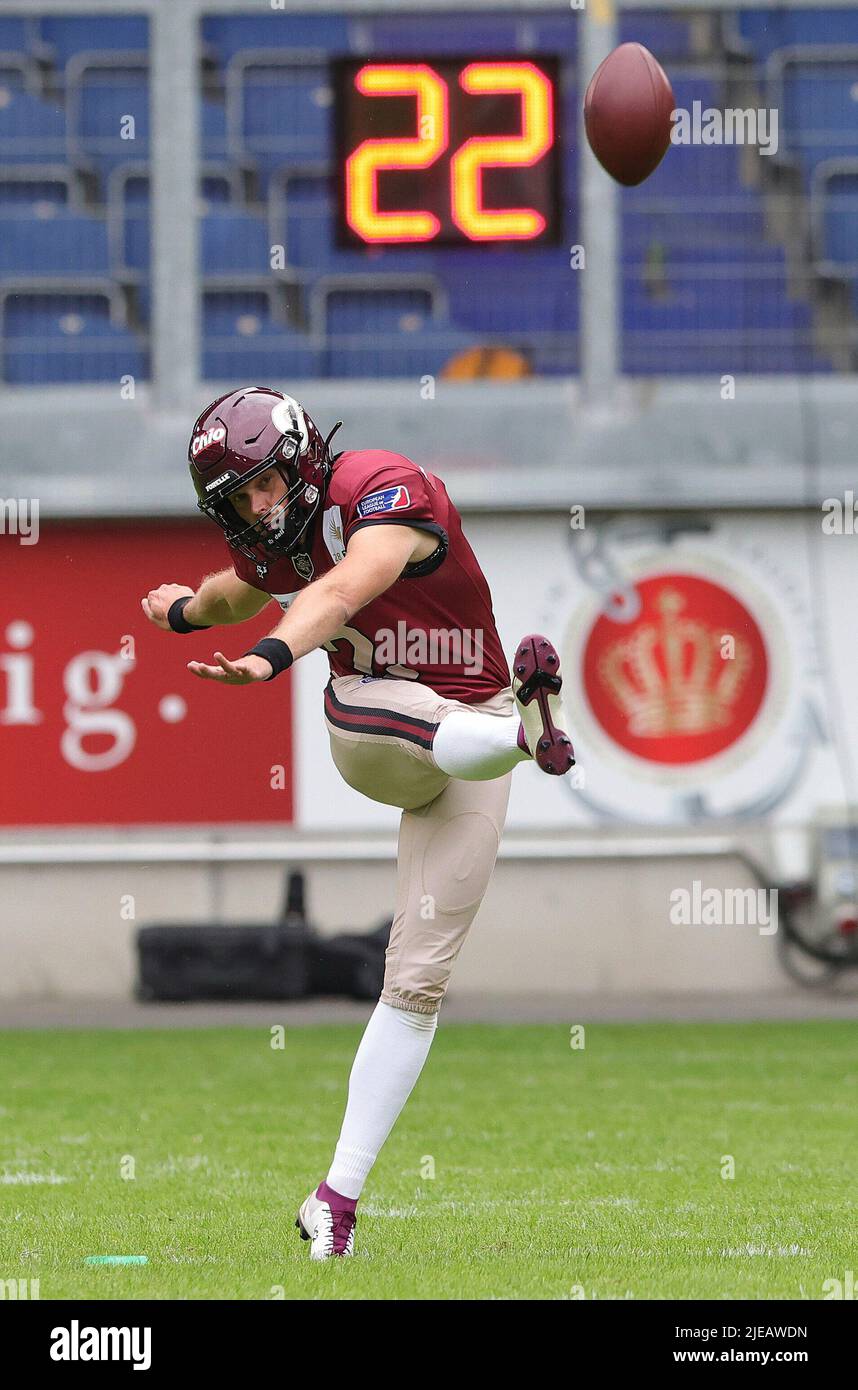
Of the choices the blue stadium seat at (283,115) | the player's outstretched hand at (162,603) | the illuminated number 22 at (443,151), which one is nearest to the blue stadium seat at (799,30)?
the blue stadium seat at (283,115)

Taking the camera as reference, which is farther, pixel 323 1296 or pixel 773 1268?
pixel 773 1268

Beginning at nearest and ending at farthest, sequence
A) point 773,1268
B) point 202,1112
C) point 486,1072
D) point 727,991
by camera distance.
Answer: point 773,1268
point 202,1112
point 486,1072
point 727,991

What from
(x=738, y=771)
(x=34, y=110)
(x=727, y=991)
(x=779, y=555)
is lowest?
(x=727, y=991)

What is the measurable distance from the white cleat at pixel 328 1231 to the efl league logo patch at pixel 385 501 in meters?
1.50

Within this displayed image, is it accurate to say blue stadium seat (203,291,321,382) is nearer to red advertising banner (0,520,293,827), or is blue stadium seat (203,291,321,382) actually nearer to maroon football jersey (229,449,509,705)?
red advertising banner (0,520,293,827)

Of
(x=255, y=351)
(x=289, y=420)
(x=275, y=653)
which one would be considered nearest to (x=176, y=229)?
(x=255, y=351)

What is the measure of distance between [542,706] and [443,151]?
7.35m

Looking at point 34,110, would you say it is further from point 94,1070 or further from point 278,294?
point 94,1070

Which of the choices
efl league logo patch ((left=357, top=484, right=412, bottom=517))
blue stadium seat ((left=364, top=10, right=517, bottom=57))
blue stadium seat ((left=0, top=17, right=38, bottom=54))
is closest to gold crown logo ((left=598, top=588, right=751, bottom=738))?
blue stadium seat ((left=364, top=10, right=517, bottom=57))

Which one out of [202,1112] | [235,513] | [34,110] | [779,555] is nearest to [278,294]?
[34,110]

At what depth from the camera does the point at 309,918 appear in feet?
41.5

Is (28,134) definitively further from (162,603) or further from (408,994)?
(408,994)

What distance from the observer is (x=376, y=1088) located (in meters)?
4.72
